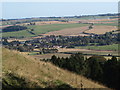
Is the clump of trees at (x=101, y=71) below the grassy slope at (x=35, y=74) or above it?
below

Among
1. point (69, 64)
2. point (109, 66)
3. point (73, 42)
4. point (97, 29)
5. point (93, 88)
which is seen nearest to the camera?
point (93, 88)

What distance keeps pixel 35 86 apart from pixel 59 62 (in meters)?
15.6

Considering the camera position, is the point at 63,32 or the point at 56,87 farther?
the point at 63,32

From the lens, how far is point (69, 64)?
79.7ft

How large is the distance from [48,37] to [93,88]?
9726 centimetres

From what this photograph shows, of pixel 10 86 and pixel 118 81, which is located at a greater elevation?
pixel 10 86

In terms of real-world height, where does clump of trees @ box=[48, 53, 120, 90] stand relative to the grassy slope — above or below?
below

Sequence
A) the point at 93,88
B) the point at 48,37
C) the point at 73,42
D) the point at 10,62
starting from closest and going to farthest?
the point at 93,88
the point at 10,62
the point at 73,42
the point at 48,37

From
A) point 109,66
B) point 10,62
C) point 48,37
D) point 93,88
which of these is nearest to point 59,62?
point 109,66

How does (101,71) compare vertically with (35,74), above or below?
below

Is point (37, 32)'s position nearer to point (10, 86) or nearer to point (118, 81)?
point (118, 81)

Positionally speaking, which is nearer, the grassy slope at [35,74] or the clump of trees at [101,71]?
the grassy slope at [35,74]

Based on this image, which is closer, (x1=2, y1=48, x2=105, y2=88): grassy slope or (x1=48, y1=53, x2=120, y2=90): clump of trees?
(x1=2, y1=48, x2=105, y2=88): grassy slope

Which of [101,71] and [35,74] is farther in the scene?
[101,71]
